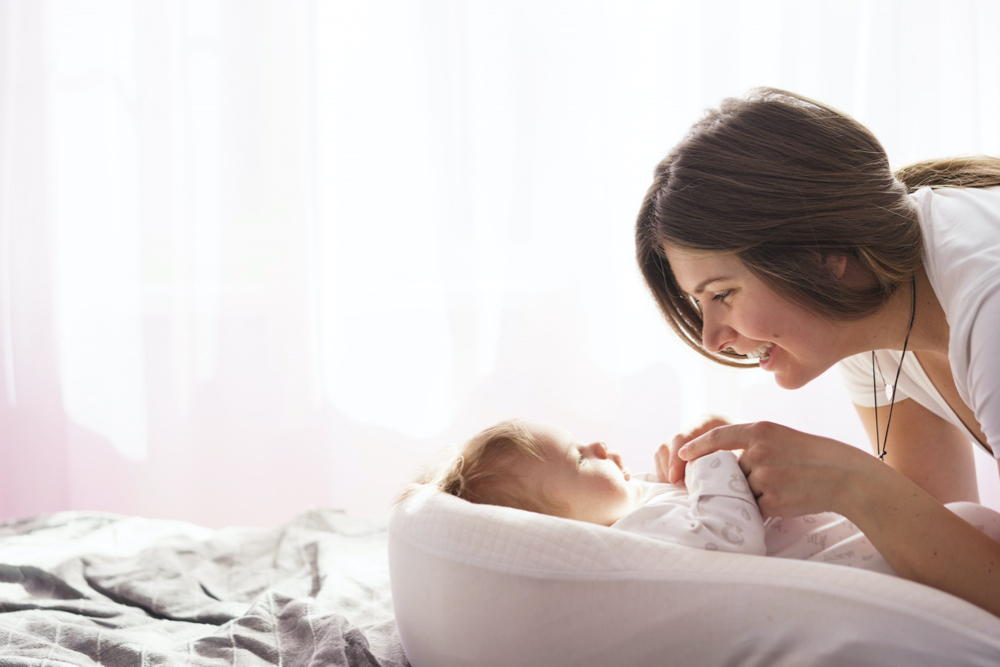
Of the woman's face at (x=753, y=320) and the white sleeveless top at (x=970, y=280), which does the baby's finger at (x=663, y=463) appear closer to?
the woman's face at (x=753, y=320)

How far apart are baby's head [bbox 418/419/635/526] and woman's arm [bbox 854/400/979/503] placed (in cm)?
57

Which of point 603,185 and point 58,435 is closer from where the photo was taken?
point 603,185

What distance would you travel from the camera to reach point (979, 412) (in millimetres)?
873

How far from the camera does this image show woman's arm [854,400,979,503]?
1.35 m

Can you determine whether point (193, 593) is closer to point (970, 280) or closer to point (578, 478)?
point (578, 478)


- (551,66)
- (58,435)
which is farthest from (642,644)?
(58,435)

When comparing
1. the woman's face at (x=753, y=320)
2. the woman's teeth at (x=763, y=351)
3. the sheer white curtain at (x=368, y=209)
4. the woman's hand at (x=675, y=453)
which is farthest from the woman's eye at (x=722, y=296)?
the sheer white curtain at (x=368, y=209)

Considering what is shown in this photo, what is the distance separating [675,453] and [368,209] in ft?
4.25

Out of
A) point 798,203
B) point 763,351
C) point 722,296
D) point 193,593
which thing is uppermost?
point 798,203

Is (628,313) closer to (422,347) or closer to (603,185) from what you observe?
(603,185)

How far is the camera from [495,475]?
118cm

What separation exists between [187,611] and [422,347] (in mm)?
1034

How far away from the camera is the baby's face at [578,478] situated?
1.18 m

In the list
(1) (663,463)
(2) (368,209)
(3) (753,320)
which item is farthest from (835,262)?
(2) (368,209)
